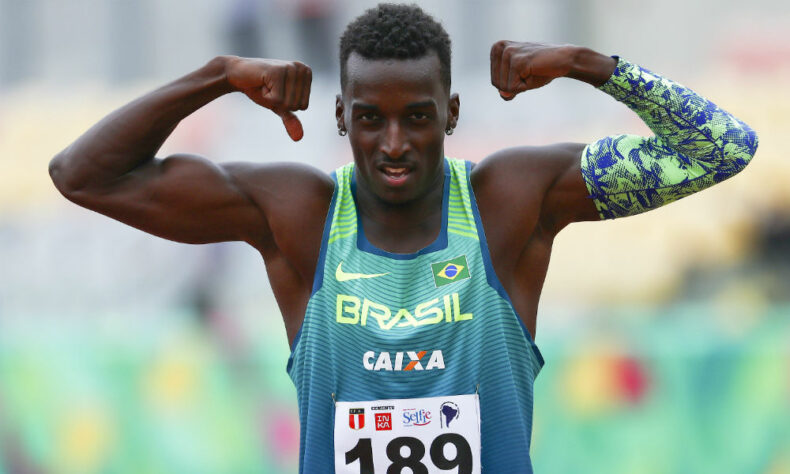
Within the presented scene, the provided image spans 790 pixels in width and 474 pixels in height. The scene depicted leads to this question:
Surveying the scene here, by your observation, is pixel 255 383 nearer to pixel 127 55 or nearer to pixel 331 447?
pixel 127 55

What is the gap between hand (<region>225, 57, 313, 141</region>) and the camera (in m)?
2.63

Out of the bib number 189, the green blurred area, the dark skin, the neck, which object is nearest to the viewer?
the bib number 189

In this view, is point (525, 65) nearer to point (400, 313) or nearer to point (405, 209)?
point (405, 209)

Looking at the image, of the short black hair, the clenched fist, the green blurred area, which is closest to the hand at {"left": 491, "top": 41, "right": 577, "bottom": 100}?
the clenched fist

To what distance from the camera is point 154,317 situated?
20.4 feet

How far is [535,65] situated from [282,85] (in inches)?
25.1

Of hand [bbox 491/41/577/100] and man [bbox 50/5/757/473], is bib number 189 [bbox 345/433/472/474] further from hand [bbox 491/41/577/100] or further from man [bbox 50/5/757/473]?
hand [bbox 491/41/577/100]

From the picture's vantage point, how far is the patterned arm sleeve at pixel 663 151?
2723mm

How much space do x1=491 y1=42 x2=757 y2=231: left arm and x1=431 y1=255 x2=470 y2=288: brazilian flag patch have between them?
0.30 m

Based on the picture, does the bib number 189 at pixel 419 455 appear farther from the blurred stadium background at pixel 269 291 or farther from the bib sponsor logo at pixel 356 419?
the blurred stadium background at pixel 269 291

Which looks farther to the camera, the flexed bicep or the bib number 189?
the flexed bicep

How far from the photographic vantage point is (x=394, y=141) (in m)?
2.58

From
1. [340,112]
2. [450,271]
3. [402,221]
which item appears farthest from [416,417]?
[340,112]

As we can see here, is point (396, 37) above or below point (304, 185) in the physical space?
above
